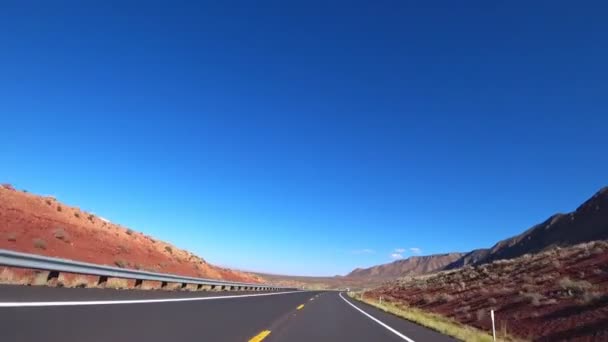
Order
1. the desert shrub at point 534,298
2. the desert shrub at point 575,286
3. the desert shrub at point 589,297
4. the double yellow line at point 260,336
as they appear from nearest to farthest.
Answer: the double yellow line at point 260,336, the desert shrub at point 589,297, the desert shrub at point 575,286, the desert shrub at point 534,298

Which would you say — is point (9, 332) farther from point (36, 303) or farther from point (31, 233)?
point (31, 233)

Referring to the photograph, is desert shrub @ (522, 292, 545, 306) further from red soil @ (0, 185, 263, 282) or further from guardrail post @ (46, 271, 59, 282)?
red soil @ (0, 185, 263, 282)

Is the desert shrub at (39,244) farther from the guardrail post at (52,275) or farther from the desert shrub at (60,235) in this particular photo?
the guardrail post at (52,275)

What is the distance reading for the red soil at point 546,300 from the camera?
57.9 ft

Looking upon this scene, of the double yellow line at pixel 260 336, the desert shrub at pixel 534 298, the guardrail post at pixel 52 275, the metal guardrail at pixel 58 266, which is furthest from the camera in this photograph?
the desert shrub at pixel 534 298

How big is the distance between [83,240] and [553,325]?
30798 mm

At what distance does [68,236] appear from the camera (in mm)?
32250

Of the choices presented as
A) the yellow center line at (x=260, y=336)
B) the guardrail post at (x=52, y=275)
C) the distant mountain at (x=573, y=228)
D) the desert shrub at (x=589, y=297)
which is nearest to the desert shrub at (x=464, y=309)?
the desert shrub at (x=589, y=297)

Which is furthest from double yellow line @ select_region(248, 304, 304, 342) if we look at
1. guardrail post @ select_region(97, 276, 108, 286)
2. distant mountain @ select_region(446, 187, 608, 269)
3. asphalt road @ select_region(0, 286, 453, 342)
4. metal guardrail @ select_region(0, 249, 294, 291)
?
distant mountain @ select_region(446, 187, 608, 269)

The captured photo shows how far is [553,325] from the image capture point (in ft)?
60.7

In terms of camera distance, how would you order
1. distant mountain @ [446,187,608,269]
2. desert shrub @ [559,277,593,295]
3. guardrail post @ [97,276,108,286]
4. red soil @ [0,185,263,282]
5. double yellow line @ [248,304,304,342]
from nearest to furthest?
double yellow line @ [248,304,304,342] < guardrail post @ [97,276,108,286] < desert shrub @ [559,277,593,295] < red soil @ [0,185,263,282] < distant mountain @ [446,187,608,269]

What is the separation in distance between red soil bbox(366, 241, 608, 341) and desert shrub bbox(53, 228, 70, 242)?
84.6ft

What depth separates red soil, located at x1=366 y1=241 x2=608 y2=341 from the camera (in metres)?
17.6

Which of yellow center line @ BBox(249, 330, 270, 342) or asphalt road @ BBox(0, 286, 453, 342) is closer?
asphalt road @ BBox(0, 286, 453, 342)
